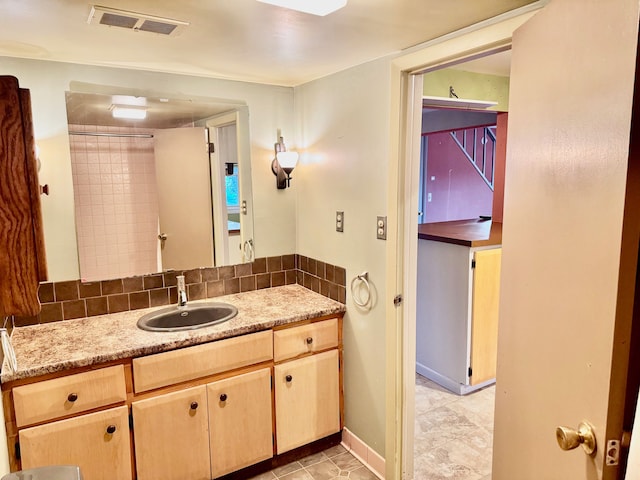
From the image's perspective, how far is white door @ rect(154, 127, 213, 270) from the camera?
7.99 ft

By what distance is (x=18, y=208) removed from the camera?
2.89ft

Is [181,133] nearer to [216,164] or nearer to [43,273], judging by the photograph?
[216,164]

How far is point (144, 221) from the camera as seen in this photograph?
94.1 inches

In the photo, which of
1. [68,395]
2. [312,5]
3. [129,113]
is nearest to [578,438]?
[312,5]

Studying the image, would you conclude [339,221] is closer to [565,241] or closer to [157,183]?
[157,183]

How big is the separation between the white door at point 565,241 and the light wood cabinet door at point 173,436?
1.31 meters

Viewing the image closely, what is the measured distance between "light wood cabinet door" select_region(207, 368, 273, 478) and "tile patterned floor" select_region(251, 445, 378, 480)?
13 centimetres

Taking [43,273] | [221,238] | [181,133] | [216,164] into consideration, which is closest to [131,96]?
[181,133]

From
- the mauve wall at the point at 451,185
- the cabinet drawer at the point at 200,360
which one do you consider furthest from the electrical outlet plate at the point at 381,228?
the mauve wall at the point at 451,185

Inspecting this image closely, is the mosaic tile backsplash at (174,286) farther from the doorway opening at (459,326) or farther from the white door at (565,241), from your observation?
the white door at (565,241)

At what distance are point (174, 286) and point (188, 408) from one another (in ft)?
2.28

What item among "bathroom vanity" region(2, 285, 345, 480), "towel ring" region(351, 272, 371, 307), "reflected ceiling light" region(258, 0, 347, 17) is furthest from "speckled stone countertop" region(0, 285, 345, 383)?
"reflected ceiling light" region(258, 0, 347, 17)

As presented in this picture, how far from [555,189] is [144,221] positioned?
1989mm

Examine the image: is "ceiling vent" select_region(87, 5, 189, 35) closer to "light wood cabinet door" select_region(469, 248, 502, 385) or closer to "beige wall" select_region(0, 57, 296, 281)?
"beige wall" select_region(0, 57, 296, 281)
